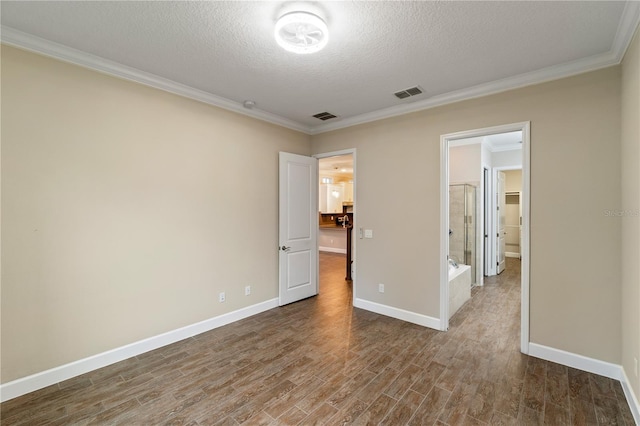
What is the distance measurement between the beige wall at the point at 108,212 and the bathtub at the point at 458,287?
2858mm

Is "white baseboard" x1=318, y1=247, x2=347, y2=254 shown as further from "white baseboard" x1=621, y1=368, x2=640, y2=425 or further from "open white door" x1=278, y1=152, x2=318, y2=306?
"white baseboard" x1=621, y1=368, x2=640, y2=425

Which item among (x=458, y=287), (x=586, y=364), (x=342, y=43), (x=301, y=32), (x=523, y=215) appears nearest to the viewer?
(x=301, y=32)

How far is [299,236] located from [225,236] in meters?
1.26

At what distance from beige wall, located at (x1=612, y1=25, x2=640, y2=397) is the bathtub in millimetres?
1654

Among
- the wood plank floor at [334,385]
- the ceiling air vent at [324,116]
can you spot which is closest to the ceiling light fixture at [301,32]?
the ceiling air vent at [324,116]

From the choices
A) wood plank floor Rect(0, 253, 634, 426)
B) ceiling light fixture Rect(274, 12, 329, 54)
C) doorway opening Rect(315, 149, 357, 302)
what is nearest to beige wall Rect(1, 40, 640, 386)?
wood plank floor Rect(0, 253, 634, 426)

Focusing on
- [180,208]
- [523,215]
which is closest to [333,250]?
[180,208]

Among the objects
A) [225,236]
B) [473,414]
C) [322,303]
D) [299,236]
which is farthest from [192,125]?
[473,414]

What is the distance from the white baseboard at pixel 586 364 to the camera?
2.21m

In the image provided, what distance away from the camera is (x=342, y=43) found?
A: 2291 mm

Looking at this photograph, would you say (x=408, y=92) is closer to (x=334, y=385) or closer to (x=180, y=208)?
(x=180, y=208)

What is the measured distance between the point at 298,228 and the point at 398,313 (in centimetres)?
193

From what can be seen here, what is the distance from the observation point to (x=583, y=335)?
2.54 m

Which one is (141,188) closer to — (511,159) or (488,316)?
(488,316)
